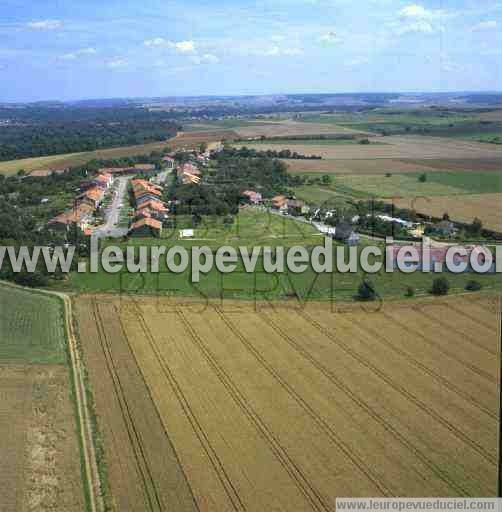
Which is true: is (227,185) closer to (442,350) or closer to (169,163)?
(169,163)

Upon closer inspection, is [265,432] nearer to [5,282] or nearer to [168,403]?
[168,403]

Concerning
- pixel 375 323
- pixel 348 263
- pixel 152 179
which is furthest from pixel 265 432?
pixel 152 179

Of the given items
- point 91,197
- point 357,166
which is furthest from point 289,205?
point 357,166

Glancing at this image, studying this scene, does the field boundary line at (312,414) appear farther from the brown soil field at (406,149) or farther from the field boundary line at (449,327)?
the brown soil field at (406,149)

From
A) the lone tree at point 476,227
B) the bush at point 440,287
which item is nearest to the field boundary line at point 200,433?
the bush at point 440,287

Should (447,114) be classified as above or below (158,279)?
above
